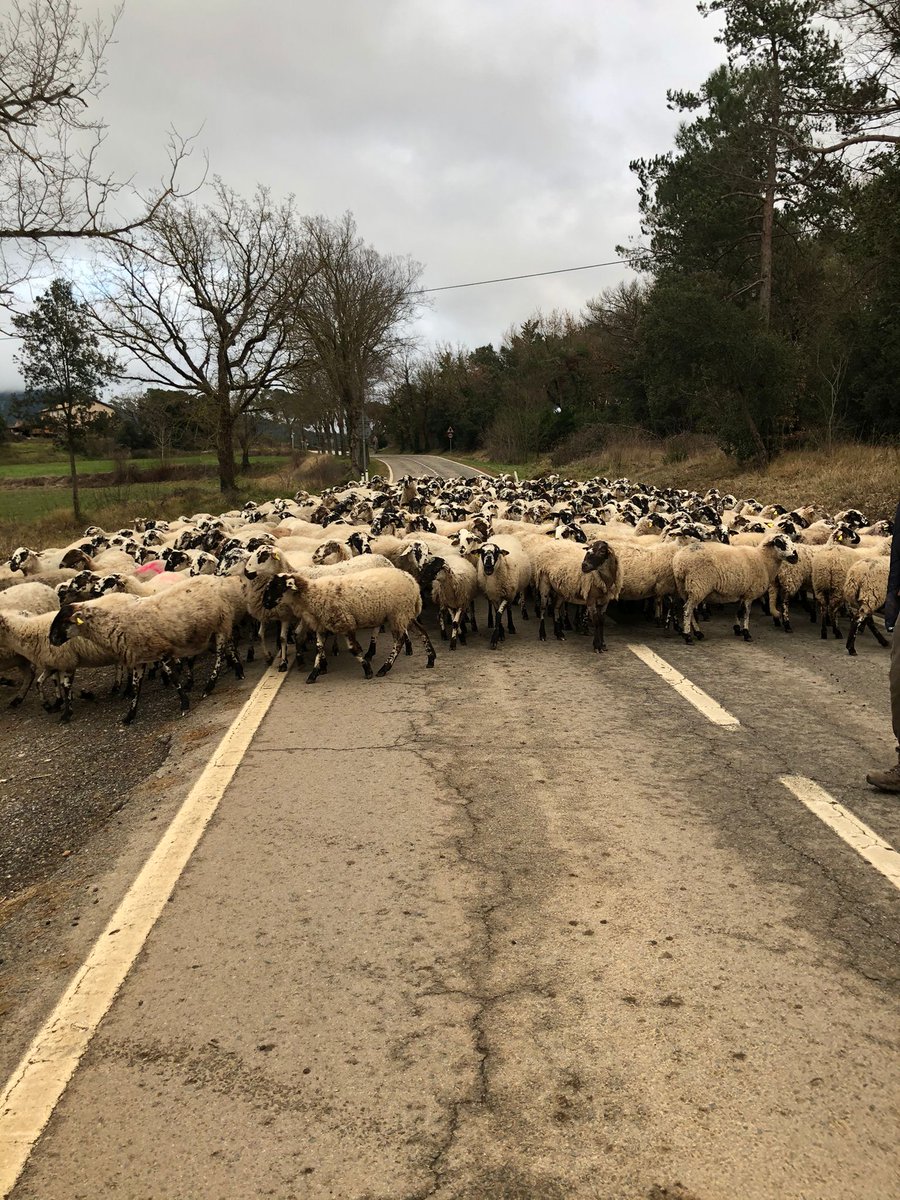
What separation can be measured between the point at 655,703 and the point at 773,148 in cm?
2560

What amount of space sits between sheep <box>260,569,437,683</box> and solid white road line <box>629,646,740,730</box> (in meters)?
2.61

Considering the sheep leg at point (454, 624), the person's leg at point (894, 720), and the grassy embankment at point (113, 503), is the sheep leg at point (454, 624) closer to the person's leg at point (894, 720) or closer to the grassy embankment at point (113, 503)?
the person's leg at point (894, 720)

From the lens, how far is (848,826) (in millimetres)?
4895

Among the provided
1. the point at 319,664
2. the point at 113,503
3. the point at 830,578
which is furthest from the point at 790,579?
the point at 113,503

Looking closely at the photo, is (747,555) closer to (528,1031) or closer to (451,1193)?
(528,1031)

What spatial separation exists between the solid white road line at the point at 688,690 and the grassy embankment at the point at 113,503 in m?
17.6

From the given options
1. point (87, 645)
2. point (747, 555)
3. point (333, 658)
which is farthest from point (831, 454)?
point (87, 645)

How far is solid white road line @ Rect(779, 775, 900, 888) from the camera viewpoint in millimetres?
4453

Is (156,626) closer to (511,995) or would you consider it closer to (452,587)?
(452,587)

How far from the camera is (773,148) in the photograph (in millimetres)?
25734

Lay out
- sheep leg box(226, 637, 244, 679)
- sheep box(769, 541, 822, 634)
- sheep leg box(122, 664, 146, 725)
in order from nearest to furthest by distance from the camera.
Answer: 1. sheep leg box(122, 664, 146, 725)
2. sheep leg box(226, 637, 244, 679)
3. sheep box(769, 541, 822, 634)

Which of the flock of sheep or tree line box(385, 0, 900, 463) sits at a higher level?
tree line box(385, 0, 900, 463)

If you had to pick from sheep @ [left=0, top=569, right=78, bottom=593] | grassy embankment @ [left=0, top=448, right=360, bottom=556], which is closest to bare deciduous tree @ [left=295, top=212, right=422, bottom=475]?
grassy embankment @ [left=0, top=448, right=360, bottom=556]

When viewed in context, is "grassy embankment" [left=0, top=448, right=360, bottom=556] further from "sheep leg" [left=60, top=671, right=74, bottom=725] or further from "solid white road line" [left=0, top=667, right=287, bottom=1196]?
"solid white road line" [left=0, top=667, right=287, bottom=1196]
